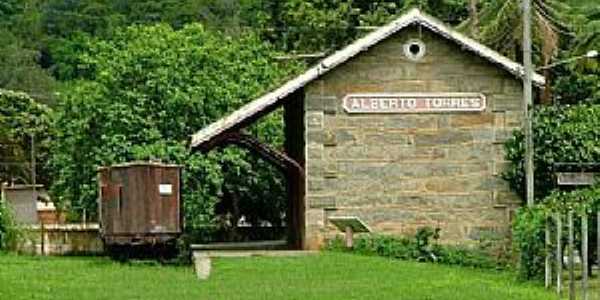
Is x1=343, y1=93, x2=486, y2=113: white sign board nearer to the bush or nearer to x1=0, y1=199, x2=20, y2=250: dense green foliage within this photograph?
the bush

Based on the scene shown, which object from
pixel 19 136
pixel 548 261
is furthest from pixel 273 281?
pixel 19 136

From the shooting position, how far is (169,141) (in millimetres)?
40469

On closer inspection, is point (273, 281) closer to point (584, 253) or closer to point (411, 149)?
point (584, 253)

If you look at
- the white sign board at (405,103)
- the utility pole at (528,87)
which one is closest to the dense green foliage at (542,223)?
the utility pole at (528,87)

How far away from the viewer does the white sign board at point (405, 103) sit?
34.1 metres

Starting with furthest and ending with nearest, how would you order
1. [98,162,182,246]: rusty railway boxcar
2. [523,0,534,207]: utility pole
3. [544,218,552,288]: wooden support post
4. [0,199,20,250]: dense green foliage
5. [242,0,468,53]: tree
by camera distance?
[242,0,468,53]: tree, [0,199,20,250]: dense green foliage, [98,162,182,246]: rusty railway boxcar, [523,0,534,207]: utility pole, [544,218,552,288]: wooden support post

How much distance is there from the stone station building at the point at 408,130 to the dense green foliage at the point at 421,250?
45cm

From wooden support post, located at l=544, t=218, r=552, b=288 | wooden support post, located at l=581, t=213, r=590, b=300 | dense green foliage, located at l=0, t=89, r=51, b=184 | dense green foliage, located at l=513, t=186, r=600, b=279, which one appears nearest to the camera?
wooden support post, located at l=581, t=213, r=590, b=300

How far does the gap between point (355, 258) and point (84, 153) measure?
45.3 ft

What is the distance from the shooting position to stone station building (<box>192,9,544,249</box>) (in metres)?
33.8

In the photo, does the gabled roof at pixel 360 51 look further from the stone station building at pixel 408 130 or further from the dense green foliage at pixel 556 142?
the dense green foliage at pixel 556 142

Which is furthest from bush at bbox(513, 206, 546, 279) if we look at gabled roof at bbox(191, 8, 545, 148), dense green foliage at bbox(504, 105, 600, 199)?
gabled roof at bbox(191, 8, 545, 148)

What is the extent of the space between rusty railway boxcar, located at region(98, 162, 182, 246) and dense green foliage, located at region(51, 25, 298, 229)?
4761mm

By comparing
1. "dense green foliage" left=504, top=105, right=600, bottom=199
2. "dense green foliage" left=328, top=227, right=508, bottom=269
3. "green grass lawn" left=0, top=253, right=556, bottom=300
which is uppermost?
"dense green foliage" left=504, top=105, right=600, bottom=199
